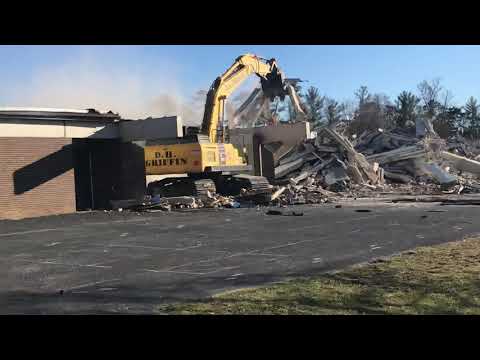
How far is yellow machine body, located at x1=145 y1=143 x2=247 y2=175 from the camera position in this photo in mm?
26781

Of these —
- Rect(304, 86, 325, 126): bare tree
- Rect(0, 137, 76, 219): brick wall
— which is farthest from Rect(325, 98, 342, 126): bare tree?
Rect(0, 137, 76, 219): brick wall

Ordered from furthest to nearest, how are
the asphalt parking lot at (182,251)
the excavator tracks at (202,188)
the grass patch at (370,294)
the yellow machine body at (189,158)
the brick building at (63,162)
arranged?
the yellow machine body at (189,158)
the excavator tracks at (202,188)
the brick building at (63,162)
the asphalt parking lot at (182,251)
the grass patch at (370,294)

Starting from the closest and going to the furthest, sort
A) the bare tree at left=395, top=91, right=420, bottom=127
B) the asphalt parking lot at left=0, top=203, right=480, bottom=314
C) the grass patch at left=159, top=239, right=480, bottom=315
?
the grass patch at left=159, top=239, right=480, bottom=315, the asphalt parking lot at left=0, top=203, right=480, bottom=314, the bare tree at left=395, top=91, right=420, bottom=127

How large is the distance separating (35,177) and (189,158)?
6.98 metres

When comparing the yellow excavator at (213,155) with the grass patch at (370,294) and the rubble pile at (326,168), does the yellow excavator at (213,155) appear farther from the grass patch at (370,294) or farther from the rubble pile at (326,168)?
the grass patch at (370,294)

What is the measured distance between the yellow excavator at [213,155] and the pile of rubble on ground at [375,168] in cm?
351

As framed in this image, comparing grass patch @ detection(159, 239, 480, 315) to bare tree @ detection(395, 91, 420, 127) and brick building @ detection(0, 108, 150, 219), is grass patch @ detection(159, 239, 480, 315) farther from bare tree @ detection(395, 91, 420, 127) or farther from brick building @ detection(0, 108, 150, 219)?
bare tree @ detection(395, 91, 420, 127)

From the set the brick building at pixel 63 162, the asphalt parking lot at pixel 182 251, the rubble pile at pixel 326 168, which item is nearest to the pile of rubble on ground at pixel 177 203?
the brick building at pixel 63 162

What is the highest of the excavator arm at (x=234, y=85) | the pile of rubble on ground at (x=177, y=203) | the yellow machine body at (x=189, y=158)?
the excavator arm at (x=234, y=85)

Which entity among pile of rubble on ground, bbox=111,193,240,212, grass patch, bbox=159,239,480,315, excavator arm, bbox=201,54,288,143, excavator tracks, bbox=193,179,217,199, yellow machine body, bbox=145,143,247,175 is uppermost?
excavator arm, bbox=201,54,288,143

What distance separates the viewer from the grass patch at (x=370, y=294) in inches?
250

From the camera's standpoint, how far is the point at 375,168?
35562 millimetres
